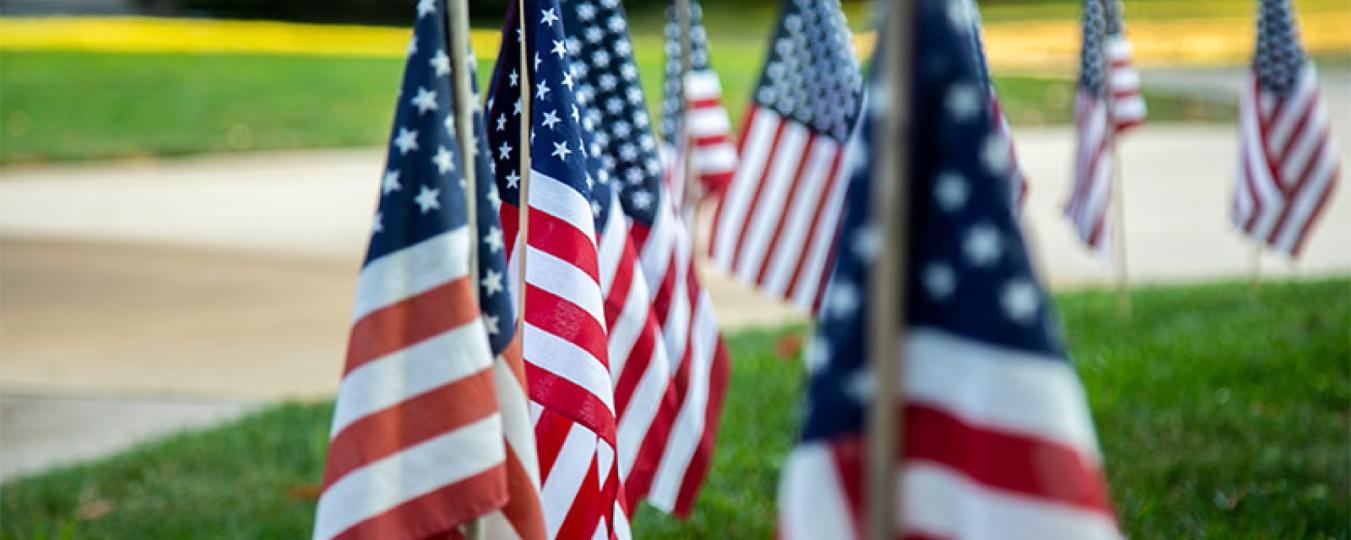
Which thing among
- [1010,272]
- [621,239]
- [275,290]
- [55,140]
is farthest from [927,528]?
[55,140]

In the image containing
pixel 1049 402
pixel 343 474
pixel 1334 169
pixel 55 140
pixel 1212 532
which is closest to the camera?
pixel 1049 402

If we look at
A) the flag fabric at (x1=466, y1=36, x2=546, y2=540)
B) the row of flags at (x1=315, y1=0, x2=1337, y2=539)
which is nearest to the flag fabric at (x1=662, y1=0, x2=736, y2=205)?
the row of flags at (x1=315, y1=0, x2=1337, y2=539)

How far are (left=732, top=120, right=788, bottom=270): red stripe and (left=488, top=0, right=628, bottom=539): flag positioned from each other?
88.2 inches

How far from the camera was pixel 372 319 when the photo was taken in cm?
281

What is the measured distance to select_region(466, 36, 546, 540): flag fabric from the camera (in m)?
3.06

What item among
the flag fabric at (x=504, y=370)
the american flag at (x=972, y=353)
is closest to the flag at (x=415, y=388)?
the flag fabric at (x=504, y=370)

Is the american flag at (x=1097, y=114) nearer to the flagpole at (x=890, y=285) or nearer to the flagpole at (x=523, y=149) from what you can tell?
the flagpole at (x=523, y=149)

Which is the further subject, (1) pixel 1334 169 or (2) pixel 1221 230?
(2) pixel 1221 230

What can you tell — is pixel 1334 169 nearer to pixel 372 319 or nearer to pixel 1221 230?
pixel 1221 230

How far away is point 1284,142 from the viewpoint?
7.60 meters

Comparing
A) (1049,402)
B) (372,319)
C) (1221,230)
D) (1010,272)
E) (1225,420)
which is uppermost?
(1010,272)

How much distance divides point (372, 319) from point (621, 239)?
1.15m

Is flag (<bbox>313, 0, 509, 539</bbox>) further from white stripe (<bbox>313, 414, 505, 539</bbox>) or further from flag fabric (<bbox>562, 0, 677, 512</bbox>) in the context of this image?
flag fabric (<bbox>562, 0, 677, 512</bbox>)

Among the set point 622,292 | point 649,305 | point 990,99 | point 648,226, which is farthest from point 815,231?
point 990,99
